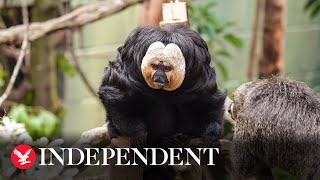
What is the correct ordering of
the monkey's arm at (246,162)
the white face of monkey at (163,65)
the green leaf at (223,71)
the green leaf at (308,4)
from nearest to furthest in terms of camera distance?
the white face of monkey at (163,65) → the monkey's arm at (246,162) → the green leaf at (223,71) → the green leaf at (308,4)

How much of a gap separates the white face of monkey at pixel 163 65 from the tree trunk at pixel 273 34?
0.40 meters

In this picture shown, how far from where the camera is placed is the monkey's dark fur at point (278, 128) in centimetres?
117

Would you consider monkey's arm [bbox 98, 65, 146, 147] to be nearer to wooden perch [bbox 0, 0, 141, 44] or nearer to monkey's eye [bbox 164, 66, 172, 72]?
monkey's eye [bbox 164, 66, 172, 72]

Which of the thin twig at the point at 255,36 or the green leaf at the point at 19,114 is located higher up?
the thin twig at the point at 255,36

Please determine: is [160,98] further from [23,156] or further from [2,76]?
[2,76]

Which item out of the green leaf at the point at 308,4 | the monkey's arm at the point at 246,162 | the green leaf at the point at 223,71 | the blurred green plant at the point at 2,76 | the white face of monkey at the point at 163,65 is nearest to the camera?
the white face of monkey at the point at 163,65

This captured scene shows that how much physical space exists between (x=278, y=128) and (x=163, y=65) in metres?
0.28

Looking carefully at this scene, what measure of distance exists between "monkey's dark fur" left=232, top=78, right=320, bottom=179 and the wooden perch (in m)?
0.57

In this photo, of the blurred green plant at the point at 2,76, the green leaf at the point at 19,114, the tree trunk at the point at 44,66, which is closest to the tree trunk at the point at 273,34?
the green leaf at the point at 19,114

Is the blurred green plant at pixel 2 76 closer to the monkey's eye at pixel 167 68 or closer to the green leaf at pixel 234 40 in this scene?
the green leaf at pixel 234 40

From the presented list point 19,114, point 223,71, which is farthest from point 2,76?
point 223,71

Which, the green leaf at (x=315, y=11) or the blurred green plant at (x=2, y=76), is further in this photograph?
the blurred green plant at (x=2, y=76)

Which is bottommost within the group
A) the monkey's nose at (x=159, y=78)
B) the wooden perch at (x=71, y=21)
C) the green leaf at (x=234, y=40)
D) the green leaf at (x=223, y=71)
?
the green leaf at (x=223, y=71)

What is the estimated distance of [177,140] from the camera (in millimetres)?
1180
